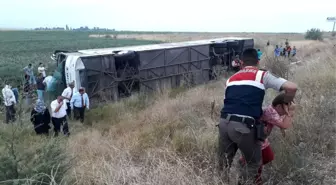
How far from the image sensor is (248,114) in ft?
9.63

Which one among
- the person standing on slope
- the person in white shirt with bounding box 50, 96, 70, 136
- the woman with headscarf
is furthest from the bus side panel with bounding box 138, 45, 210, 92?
the person standing on slope

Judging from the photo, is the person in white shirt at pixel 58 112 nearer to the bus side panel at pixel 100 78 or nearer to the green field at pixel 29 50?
the bus side panel at pixel 100 78

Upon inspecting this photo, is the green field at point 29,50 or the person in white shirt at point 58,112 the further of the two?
the green field at point 29,50

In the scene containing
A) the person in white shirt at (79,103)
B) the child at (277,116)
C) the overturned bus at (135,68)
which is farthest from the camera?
the overturned bus at (135,68)

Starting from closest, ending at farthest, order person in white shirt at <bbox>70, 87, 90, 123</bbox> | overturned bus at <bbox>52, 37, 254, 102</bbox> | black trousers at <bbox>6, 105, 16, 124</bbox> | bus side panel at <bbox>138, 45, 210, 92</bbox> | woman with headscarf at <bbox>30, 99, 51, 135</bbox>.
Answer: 1. black trousers at <bbox>6, 105, 16, 124</bbox>
2. woman with headscarf at <bbox>30, 99, 51, 135</bbox>
3. person in white shirt at <bbox>70, 87, 90, 123</bbox>
4. overturned bus at <bbox>52, 37, 254, 102</bbox>
5. bus side panel at <bbox>138, 45, 210, 92</bbox>

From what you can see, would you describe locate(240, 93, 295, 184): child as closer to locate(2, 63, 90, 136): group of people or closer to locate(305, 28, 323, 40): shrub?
locate(2, 63, 90, 136): group of people

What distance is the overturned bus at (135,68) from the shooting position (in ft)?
37.4

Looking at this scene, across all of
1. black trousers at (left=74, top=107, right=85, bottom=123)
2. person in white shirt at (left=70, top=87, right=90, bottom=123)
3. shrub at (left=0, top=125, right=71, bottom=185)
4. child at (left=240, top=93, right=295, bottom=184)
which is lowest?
black trousers at (left=74, top=107, right=85, bottom=123)

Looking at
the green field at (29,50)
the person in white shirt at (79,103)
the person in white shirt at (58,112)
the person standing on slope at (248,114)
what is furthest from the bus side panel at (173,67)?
the person standing on slope at (248,114)

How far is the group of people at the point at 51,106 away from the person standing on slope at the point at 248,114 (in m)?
3.12

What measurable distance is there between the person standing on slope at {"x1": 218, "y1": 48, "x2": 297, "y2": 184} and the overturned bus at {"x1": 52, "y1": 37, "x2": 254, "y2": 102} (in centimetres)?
893

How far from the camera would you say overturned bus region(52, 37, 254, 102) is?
11414 mm

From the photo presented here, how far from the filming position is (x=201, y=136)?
417 cm

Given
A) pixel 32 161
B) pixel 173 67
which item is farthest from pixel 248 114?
pixel 173 67
